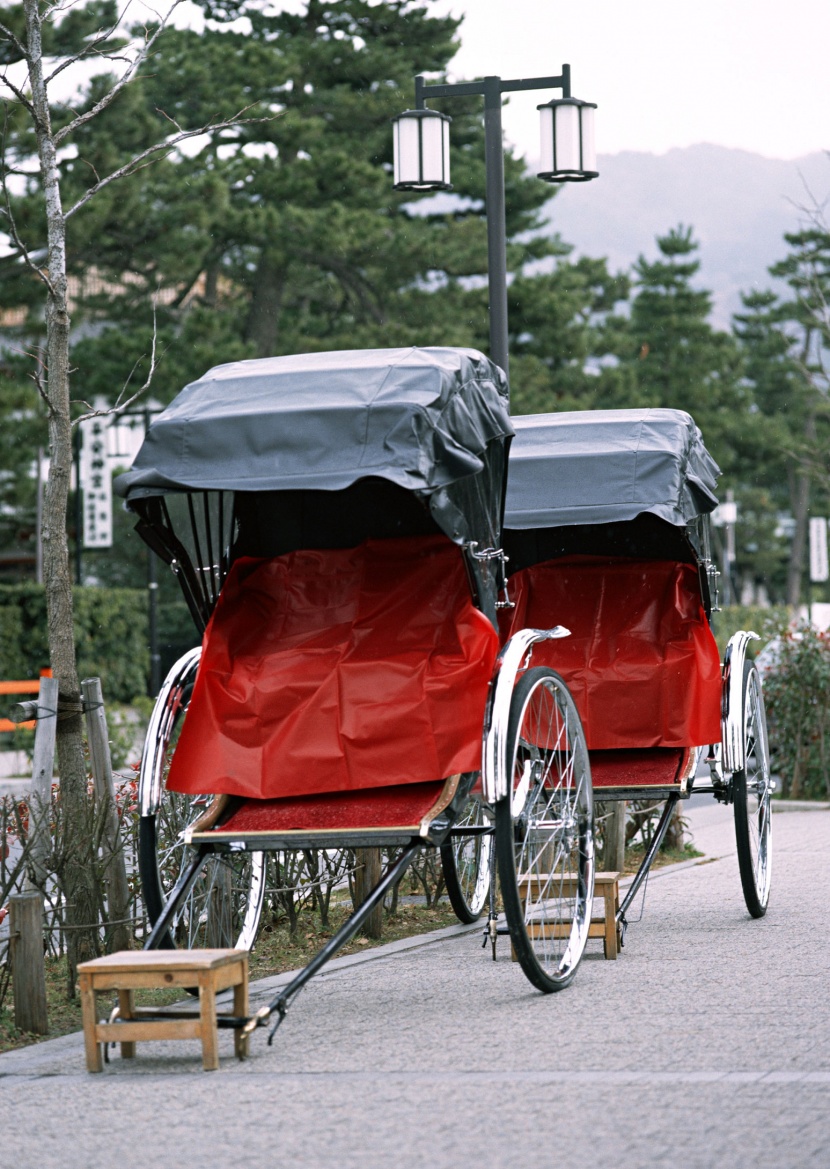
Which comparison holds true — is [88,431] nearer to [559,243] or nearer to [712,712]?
[559,243]

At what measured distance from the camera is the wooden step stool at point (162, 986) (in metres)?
5.08

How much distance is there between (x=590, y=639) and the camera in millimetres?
8836

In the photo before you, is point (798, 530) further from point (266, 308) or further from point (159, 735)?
point (159, 735)

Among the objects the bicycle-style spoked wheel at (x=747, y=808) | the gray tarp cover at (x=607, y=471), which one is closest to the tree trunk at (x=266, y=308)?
the gray tarp cover at (x=607, y=471)

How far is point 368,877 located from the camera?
7.85 meters

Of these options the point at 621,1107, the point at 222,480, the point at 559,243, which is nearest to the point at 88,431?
the point at 559,243

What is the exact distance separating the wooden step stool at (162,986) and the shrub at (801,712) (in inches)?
397

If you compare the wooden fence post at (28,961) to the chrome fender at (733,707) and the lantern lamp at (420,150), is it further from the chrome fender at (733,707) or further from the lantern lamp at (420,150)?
the lantern lamp at (420,150)

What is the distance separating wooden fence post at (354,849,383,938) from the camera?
782cm

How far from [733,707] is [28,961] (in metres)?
3.76

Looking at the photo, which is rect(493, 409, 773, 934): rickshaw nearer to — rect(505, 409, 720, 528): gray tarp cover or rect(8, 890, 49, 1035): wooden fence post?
rect(505, 409, 720, 528): gray tarp cover

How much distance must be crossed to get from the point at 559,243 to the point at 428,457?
31.6 meters

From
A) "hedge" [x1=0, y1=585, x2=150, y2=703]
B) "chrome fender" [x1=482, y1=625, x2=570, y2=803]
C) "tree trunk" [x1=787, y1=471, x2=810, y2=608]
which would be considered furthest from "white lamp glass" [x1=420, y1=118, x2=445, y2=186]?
"tree trunk" [x1=787, y1=471, x2=810, y2=608]

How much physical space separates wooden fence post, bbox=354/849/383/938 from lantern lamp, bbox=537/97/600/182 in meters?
6.04
